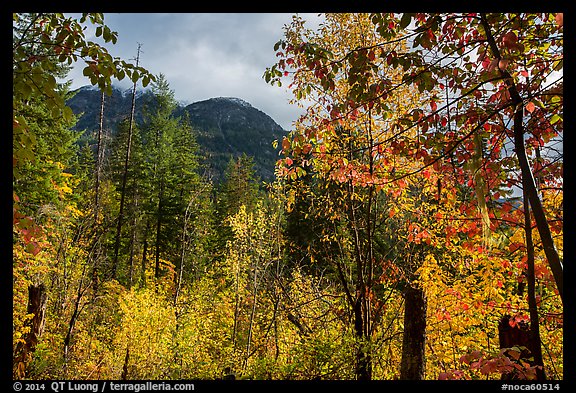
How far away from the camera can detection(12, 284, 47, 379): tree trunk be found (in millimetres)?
6188

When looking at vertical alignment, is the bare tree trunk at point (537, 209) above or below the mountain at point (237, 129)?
below

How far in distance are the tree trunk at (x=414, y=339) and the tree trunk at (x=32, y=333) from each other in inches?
246

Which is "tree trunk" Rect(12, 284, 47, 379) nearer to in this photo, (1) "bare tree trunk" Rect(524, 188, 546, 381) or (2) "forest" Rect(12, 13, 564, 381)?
(2) "forest" Rect(12, 13, 564, 381)

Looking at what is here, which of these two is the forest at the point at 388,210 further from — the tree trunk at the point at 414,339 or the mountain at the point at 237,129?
the mountain at the point at 237,129

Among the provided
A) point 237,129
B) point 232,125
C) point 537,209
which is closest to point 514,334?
point 537,209

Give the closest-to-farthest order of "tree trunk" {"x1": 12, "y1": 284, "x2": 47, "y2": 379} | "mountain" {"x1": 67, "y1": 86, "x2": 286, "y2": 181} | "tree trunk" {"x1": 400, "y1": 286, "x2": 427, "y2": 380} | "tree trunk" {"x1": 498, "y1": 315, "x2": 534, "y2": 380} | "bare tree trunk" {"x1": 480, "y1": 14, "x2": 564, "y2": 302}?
"bare tree trunk" {"x1": 480, "y1": 14, "x2": 564, "y2": 302}
"tree trunk" {"x1": 498, "y1": 315, "x2": 534, "y2": 380}
"tree trunk" {"x1": 400, "y1": 286, "x2": 427, "y2": 380}
"tree trunk" {"x1": 12, "y1": 284, "x2": 47, "y2": 379}
"mountain" {"x1": 67, "y1": 86, "x2": 286, "y2": 181}

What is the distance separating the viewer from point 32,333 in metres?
6.71

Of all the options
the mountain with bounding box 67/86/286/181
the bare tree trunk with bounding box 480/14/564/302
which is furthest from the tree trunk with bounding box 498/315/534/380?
the mountain with bounding box 67/86/286/181

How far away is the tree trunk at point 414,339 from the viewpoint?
13.9ft

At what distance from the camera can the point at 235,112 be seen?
133m

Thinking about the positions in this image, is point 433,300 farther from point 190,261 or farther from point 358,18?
point 190,261

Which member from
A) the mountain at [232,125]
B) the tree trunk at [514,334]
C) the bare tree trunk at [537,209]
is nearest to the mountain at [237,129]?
the mountain at [232,125]

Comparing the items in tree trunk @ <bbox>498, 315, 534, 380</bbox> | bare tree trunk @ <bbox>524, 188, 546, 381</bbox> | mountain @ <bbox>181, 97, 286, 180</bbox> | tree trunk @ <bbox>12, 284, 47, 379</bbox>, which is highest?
mountain @ <bbox>181, 97, 286, 180</bbox>

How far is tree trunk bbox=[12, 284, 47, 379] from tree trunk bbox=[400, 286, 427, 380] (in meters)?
6.26
